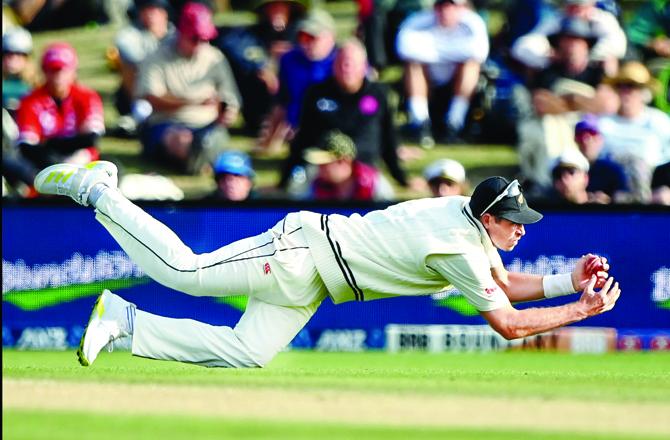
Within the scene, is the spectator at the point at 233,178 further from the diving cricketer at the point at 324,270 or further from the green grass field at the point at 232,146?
the diving cricketer at the point at 324,270

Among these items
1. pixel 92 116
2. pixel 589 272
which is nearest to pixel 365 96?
pixel 92 116

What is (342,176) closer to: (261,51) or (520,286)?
(261,51)

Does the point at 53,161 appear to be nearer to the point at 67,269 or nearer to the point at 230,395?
the point at 67,269

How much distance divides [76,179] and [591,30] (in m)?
7.05

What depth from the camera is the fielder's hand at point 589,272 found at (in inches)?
306

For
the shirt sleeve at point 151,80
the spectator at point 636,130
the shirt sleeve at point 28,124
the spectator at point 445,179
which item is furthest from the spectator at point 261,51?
the spectator at point 636,130

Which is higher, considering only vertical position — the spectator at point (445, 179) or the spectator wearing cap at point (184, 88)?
the spectator at point (445, 179)

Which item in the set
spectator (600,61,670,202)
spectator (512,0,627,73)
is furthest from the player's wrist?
spectator (512,0,627,73)

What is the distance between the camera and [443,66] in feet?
45.3

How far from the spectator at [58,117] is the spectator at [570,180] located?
4251mm

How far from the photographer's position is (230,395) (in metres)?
7.56

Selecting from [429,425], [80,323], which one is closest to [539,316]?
[429,425]

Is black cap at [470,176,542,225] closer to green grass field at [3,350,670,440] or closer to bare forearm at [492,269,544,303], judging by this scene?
bare forearm at [492,269,544,303]

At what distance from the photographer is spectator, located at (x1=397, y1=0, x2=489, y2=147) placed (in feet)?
45.1
